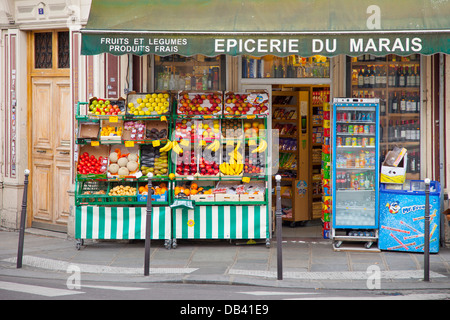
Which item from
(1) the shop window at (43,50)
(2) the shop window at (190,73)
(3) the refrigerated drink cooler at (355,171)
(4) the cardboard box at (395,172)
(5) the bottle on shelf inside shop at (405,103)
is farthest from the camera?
(1) the shop window at (43,50)

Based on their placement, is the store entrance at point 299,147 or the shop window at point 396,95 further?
the store entrance at point 299,147

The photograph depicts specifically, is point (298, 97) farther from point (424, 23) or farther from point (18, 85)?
point (18, 85)

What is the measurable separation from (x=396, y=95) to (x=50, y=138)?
20.5 feet

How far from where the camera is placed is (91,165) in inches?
436

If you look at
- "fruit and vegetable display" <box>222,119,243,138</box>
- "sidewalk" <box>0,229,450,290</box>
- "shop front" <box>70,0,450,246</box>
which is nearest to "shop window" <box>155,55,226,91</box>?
"shop front" <box>70,0,450,246</box>

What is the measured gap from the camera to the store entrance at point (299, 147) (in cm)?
1312

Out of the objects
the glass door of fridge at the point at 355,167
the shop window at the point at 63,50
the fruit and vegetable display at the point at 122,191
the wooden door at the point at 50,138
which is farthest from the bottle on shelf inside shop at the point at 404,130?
the shop window at the point at 63,50

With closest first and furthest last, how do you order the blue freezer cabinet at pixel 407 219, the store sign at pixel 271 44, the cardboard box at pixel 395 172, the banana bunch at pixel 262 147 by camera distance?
the store sign at pixel 271 44, the blue freezer cabinet at pixel 407 219, the cardboard box at pixel 395 172, the banana bunch at pixel 262 147

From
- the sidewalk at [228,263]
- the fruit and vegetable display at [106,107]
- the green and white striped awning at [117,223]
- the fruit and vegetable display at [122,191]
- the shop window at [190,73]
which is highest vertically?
the shop window at [190,73]

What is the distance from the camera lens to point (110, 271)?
31.5ft

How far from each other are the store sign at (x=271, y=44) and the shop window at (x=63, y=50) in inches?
96.3

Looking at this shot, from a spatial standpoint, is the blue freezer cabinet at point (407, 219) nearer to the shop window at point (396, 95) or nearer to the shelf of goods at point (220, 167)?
the shop window at point (396, 95)

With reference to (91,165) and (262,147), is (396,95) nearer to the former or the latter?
(262,147)

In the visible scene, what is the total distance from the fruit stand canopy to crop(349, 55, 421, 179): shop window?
1239 mm
